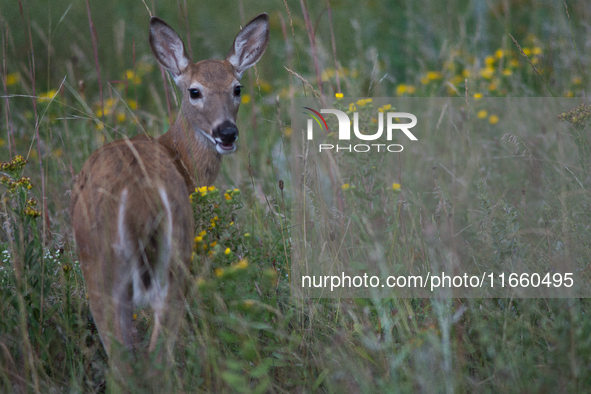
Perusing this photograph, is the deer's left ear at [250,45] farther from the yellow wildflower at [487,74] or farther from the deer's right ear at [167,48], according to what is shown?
the yellow wildflower at [487,74]

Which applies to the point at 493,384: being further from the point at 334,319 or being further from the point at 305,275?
the point at 305,275

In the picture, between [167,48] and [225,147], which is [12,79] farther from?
[225,147]

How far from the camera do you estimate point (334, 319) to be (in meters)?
3.18

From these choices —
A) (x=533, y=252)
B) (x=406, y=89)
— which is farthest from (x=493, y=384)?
(x=406, y=89)

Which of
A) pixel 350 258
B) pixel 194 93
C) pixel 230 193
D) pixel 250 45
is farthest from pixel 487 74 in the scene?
pixel 230 193

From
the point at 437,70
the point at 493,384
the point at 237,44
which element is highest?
the point at 437,70

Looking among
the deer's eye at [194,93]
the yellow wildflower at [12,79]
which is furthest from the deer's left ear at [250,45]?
the yellow wildflower at [12,79]

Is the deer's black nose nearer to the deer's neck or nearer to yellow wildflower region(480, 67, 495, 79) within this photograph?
the deer's neck

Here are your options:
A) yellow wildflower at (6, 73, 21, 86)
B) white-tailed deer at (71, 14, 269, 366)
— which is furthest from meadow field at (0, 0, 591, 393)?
yellow wildflower at (6, 73, 21, 86)

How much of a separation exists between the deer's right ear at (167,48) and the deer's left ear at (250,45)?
371 mm

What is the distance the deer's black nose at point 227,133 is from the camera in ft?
11.6

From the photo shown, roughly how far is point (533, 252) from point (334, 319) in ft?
4.25

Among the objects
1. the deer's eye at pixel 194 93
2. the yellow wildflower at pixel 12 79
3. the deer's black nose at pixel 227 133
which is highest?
the yellow wildflower at pixel 12 79

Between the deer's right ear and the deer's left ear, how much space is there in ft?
1.22
